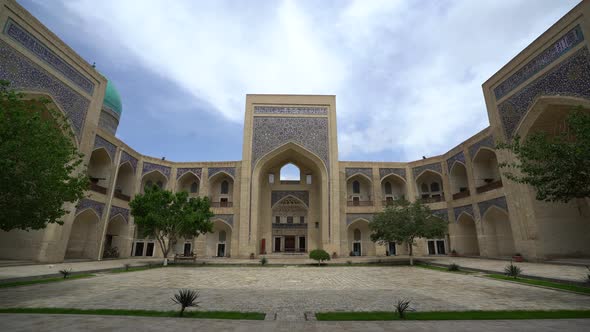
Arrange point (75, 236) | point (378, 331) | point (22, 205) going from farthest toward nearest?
point (75, 236)
point (22, 205)
point (378, 331)

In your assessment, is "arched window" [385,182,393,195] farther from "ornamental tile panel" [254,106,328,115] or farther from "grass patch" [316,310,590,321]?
"grass patch" [316,310,590,321]

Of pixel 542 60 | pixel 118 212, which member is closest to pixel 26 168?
pixel 118 212

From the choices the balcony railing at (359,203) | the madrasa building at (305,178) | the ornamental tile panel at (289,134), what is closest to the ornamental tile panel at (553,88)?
the madrasa building at (305,178)

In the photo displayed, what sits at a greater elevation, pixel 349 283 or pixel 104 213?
pixel 104 213

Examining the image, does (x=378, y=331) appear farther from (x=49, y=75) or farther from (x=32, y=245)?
(x=49, y=75)

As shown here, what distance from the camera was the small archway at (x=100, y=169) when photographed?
18172 mm

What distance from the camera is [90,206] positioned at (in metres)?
16.8

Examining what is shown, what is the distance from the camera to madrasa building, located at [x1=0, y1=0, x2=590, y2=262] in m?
12.8

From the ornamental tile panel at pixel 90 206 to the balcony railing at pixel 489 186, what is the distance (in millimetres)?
22061

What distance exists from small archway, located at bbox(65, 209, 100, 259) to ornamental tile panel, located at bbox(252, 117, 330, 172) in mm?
10275

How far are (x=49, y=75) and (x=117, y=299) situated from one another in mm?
12158

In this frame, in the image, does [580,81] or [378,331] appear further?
[580,81]

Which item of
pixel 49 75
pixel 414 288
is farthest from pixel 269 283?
pixel 49 75

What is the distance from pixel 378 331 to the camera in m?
3.83
